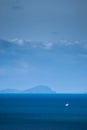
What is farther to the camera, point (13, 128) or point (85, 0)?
point (13, 128)

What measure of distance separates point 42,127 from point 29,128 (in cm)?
23

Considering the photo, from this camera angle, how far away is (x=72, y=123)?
565 centimetres

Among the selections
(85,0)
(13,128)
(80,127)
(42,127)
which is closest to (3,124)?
(13,128)

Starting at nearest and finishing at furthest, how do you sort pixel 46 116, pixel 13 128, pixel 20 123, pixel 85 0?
pixel 85 0 → pixel 13 128 → pixel 20 123 → pixel 46 116

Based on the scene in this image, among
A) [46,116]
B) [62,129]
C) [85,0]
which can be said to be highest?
[85,0]

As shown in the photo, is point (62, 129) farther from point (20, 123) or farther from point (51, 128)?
point (20, 123)

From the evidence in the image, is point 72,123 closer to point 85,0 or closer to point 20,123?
point 20,123

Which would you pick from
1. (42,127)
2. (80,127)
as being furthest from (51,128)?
(80,127)

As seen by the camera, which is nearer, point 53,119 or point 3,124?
point 3,124

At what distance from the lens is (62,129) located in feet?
15.5

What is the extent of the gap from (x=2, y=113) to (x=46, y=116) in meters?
1.16

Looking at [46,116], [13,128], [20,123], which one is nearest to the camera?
[13,128]

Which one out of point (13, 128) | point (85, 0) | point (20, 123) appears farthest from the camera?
point (20, 123)

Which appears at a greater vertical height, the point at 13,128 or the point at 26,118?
the point at 26,118
